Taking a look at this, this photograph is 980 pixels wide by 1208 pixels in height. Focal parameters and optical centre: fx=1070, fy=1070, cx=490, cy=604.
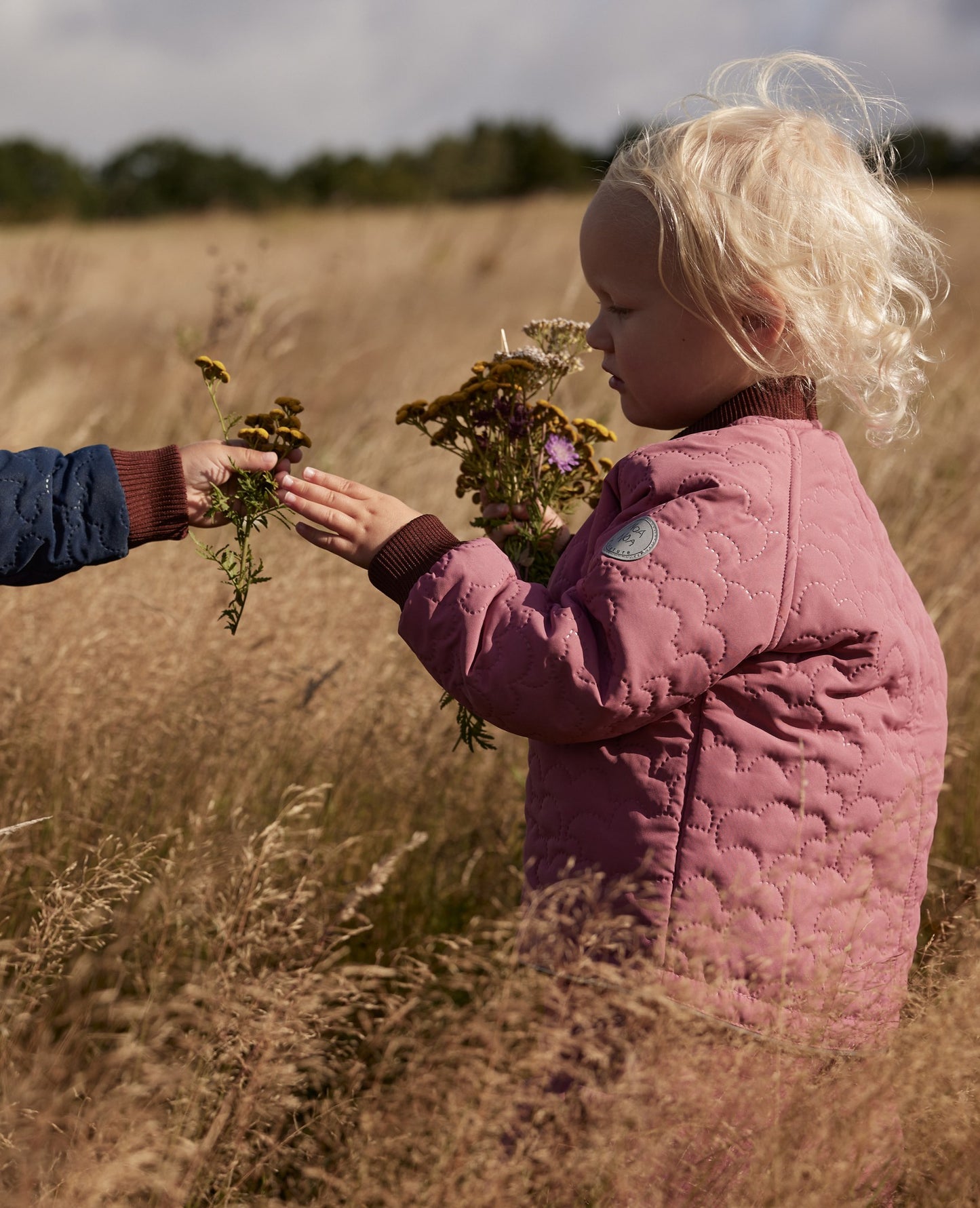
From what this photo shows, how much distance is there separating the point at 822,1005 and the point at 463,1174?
510mm

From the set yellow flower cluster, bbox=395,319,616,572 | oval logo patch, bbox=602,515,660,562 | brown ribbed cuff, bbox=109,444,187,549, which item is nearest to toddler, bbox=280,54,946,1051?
oval logo patch, bbox=602,515,660,562

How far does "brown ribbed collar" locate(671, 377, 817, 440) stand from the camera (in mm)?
1547

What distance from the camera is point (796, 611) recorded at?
1.40 meters

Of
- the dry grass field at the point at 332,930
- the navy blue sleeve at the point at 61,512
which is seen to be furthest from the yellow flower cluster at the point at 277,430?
the dry grass field at the point at 332,930

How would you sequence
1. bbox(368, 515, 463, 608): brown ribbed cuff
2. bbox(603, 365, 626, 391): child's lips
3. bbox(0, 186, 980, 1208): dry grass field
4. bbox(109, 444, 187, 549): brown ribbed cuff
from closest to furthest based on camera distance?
bbox(0, 186, 980, 1208): dry grass field, bbox(368, 515, 463, 608): brown ribbed cuff, bbox(603, 365, 626, 391): child's lips, bbox(109, 444, 187, 549): brown ribbed cuff

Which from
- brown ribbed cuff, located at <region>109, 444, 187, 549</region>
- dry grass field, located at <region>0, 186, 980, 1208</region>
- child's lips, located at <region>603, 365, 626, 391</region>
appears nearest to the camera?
dry grass field, located at <region>0, 186, 980, 1208</region>

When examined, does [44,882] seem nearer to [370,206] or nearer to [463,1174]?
[463,1174]

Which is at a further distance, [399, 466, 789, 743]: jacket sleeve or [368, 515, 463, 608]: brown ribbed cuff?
[368, 515, 463, 608]: brown ribbed cuff

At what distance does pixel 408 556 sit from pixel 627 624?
0.35 metres

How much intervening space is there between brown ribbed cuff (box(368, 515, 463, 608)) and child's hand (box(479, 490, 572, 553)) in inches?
6.7

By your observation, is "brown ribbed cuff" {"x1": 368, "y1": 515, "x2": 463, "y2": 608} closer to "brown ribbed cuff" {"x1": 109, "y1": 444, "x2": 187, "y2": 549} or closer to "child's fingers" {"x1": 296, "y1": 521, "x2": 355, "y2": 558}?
"child's fingers" {"x1": 296, "y1": 521, "x2": 355, "y2": 558}

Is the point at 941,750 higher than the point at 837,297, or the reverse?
the point at 837,297

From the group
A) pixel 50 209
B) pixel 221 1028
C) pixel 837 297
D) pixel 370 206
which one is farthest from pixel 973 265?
pixel 50 209

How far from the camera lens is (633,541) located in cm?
137
